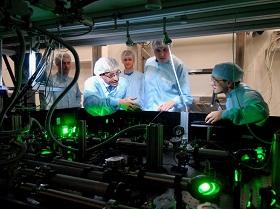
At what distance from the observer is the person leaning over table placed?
243 centimetres

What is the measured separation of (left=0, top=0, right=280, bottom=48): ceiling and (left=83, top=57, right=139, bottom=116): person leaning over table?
0.75 m

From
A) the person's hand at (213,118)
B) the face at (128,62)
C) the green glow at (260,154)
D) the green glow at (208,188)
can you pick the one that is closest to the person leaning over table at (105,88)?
the face at (128,62)

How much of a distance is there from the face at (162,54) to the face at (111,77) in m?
0.41

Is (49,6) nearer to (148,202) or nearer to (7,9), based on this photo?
(7,9)

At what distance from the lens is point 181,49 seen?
3.56 metres

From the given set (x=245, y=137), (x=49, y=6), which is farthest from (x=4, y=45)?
(x=245, y=137)

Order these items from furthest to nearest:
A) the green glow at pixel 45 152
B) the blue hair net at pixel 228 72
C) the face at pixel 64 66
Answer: the face at pixel 64 66
the blue hair net at pixel 228 72
the green glow at pixel 45 152

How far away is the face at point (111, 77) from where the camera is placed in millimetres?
2613

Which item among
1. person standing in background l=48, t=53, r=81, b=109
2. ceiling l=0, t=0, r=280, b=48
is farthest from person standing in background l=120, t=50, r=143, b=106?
ceiling l=0, t=0, r=280, b=48

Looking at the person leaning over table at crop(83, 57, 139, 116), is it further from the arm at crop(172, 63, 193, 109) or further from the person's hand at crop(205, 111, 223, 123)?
the person's hand at crop(205, 111, 223, 123)

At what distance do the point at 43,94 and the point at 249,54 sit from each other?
2220mm

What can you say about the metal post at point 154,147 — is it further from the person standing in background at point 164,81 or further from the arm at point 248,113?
the person standing in background at point 164,81

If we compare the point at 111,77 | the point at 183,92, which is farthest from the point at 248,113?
the point at 111,77

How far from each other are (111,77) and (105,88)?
0.13 metres
